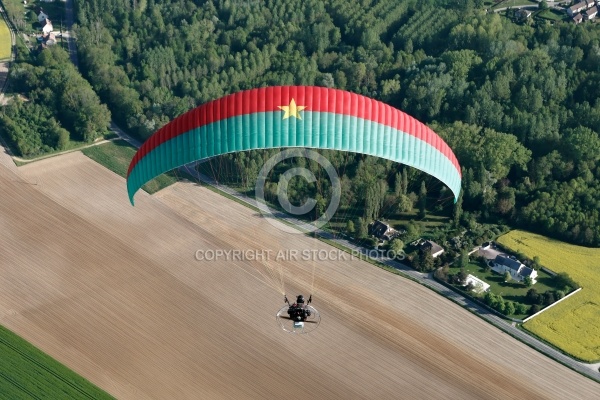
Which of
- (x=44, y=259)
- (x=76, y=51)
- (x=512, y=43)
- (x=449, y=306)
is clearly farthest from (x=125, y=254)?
(x=512, y=43)

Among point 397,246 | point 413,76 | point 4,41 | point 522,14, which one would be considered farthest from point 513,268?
point 4,41

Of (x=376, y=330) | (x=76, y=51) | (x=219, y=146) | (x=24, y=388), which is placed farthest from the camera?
(x=76, y=51)

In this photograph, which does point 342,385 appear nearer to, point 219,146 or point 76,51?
point 219,146

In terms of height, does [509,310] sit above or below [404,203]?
below

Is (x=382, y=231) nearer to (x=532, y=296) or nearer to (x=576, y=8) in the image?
(x=532, y=296)

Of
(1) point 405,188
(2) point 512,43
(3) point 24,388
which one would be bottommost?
(3) point 24,388

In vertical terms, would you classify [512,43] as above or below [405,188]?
above

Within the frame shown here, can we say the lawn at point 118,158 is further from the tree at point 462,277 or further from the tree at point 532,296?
the tree at point 532,296

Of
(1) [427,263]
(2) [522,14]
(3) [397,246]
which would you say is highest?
(2) [522,14]
